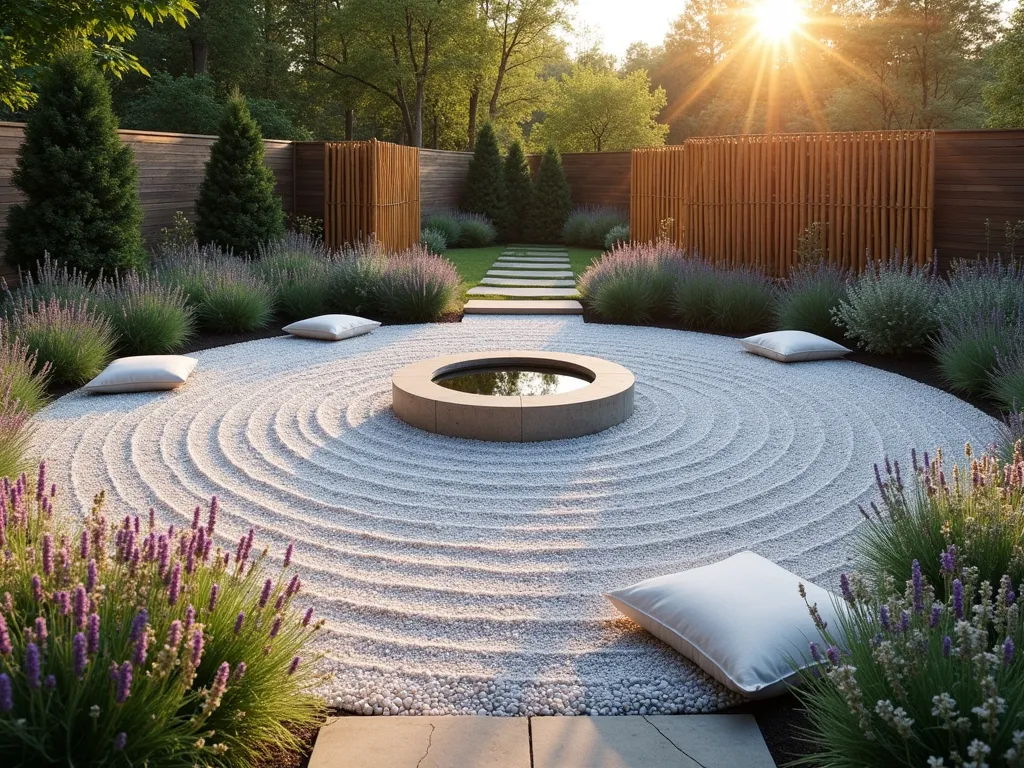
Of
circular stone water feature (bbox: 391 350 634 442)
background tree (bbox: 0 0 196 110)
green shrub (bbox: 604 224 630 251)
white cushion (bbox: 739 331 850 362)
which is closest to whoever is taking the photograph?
circular stone water feature (bbox: 391 350 634 442)

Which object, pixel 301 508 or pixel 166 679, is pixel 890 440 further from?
pixel 166 679

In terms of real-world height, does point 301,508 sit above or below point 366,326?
below

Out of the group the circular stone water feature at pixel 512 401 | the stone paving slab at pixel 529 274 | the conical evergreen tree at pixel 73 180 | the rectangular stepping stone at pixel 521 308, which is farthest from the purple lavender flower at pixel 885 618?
the stone paving slab at pixel 529 274

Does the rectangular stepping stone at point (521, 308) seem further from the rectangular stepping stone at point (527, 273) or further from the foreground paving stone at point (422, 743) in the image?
the foreground paving stone at point (422, 743)

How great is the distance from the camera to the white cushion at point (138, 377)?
6.56 metres

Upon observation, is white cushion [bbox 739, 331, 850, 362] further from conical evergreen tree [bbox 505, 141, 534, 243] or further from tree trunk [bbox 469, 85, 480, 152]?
tree trunk [bbox 469, 85, 480, 152]

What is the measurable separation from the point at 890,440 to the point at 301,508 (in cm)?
335

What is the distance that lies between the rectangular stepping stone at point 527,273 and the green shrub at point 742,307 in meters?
4.57

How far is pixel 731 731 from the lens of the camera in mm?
2654

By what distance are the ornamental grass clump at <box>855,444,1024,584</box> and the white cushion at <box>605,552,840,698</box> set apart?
318 millimetres

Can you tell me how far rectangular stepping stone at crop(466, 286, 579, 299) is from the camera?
1153 centimetres

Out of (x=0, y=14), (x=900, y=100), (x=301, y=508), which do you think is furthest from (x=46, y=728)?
(x=900, y=100)

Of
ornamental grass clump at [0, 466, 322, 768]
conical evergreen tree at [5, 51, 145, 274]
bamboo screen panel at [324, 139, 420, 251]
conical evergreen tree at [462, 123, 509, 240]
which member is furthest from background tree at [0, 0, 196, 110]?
conical evergreen tree at [462, 123, 509, 240]

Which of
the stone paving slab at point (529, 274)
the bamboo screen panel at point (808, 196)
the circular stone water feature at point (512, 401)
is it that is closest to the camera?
the circular stone water feature at point (512, 401)
